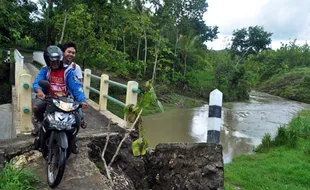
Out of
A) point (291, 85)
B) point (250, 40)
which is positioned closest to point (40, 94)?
point (291, 85)

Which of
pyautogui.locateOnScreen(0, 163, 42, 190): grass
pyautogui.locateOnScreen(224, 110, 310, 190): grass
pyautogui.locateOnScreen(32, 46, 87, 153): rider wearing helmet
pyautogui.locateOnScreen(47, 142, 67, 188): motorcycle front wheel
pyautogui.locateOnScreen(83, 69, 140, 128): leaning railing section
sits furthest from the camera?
pyautogui.locateOnScreen(224, 110, 310, 190): grass

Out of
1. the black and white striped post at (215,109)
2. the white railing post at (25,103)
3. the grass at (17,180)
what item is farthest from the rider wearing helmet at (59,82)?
the black and white striped post at (215,109)

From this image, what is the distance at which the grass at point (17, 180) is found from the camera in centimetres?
278

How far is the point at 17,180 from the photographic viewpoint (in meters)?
2.87

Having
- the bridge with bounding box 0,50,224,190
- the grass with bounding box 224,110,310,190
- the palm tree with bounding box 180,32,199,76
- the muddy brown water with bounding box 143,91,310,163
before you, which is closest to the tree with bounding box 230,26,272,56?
the palm tree with bounding box 180,32,199,76

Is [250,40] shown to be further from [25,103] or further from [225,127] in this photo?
[25,103]

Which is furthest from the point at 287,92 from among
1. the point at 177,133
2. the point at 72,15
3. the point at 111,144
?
the point at 111,144

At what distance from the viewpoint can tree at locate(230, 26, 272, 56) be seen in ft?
143

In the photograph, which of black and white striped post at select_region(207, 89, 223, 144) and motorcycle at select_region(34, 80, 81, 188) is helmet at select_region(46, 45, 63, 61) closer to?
motorcycle at select_region(34, 80, 81, 188)

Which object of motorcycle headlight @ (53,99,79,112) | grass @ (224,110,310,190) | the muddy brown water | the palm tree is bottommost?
the muddy brown water

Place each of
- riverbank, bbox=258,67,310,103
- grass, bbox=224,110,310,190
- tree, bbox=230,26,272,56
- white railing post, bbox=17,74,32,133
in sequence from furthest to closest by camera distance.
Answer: tree, bbox=230,26,272,56, riverbank, bbox=258,67,310,103, grass, bbox=224,110,310,190, white railing post, bbox=17,74,32,133

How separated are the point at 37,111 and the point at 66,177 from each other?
2.89 ft

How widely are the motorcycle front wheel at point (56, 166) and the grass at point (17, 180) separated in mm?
136

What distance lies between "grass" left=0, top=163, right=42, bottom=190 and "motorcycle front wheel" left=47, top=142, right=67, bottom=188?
0.45 ft
